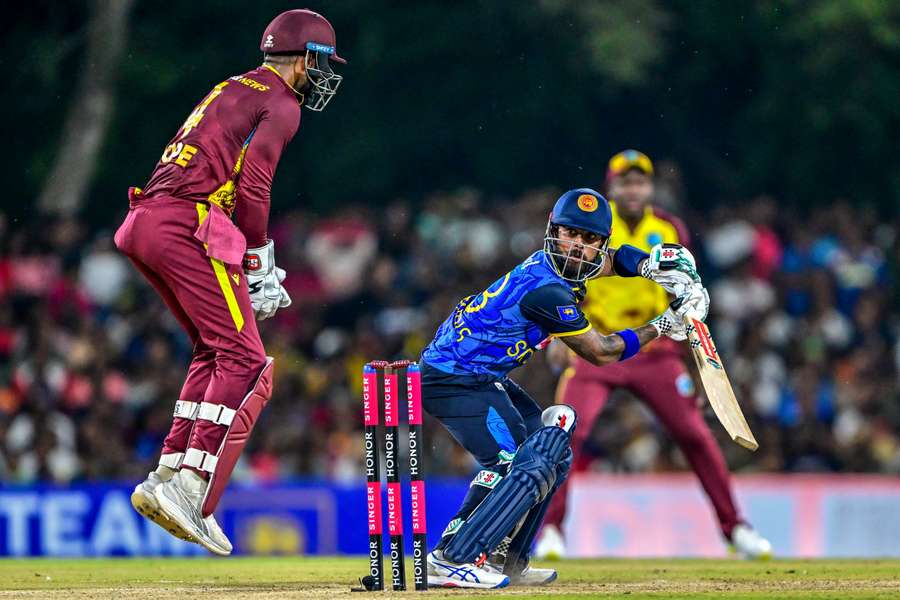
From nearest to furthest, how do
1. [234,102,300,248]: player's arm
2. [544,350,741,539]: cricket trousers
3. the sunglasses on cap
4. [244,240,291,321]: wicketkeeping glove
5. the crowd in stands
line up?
1. [234,102,300,248]: player's arm
2. [244,240,291,321]: wicketkeeping glove
3. [544,350,741,539]: cricket trousers
4. the sunglasses on cap
5. the crowd in stands

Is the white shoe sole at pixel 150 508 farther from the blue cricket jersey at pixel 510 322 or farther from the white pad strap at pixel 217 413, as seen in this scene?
the blue cricket jersey at pixel 510 322

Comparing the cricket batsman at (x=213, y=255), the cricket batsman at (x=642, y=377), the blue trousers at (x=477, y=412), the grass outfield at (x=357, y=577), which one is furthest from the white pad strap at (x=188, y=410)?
the cricket batsman at (x=642, y=377)

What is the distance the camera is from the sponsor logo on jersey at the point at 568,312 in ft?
27.0

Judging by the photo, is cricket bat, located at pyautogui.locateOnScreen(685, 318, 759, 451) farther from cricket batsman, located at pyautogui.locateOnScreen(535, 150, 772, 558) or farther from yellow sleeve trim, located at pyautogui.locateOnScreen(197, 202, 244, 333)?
cricket batsman, located at pyautogui.locateOnScreen(535, 150, 772, 558)

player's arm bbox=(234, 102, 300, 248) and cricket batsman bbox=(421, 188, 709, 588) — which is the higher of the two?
player's arm bbox=(234, 102, 300, 248)

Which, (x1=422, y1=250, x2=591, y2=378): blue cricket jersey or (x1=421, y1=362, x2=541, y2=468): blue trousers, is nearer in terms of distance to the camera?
(x1=422, y1=250, x2=591, y2=378): blue cricket jersey

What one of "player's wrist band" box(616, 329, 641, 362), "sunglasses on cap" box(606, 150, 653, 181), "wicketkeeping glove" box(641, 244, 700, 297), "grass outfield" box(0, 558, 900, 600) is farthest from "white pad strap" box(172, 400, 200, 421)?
"sunglasses on cap" box(606, 150, 653, 181)

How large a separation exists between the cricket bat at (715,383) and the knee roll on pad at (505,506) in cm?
85

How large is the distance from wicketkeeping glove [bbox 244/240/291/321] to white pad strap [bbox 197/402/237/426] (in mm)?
575

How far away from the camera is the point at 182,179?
27.3 ft

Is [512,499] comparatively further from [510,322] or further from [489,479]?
[510,322]

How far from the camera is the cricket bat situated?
27.0 feet

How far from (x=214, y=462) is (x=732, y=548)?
4.41 m

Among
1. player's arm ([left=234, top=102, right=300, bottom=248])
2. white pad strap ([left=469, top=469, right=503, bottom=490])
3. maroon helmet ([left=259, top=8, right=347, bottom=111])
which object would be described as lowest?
white pad strap ([left=469, top=469, right=503, bottom=490])
